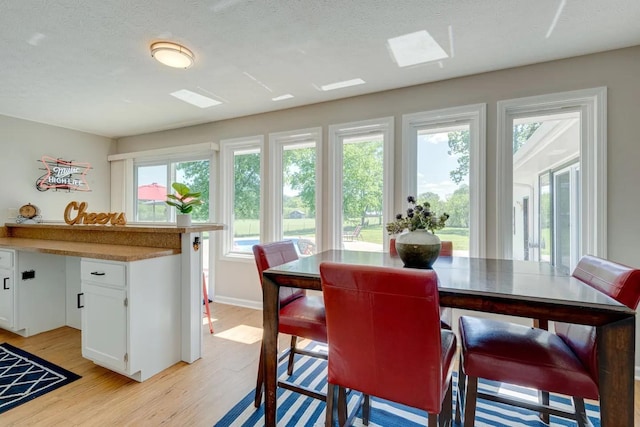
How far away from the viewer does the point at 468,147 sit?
2.91m

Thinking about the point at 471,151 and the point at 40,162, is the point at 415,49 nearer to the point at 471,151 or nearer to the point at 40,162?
the point at 471,151

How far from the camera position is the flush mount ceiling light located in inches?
88.0

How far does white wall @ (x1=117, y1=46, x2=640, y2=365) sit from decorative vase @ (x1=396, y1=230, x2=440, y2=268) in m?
1.45

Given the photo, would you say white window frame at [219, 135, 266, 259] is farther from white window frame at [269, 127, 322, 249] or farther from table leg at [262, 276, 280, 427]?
table leg at [262, 276, 280, 427]

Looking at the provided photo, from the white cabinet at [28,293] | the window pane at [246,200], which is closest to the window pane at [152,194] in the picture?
the window pane at [246,200]

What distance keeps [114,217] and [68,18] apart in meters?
1.69

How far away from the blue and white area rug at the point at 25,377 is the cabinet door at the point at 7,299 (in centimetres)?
44

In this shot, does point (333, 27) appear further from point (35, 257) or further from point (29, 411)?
point (35, 257)

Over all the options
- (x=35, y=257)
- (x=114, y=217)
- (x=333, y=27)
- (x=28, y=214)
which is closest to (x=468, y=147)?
(x=333, y=27)

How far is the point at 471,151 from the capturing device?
113 inches

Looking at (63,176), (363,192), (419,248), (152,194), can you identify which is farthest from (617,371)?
(63,176)

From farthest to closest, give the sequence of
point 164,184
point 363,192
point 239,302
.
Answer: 1. point 164,184
2. point 239,302
3. point 363,192

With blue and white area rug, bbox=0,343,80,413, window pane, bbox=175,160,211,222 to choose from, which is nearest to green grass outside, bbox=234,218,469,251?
window pane, bbox=175,160,211,222

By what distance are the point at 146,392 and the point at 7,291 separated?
2.13 meters
